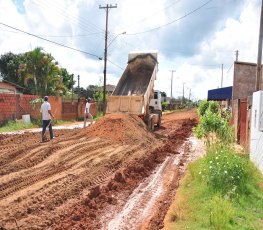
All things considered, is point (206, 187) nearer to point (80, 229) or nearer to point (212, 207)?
point (212, 207)

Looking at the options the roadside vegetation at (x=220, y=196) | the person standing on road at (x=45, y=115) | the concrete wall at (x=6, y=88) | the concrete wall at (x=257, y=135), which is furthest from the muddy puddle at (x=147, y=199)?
the concrete wall at (x=6, y=88)

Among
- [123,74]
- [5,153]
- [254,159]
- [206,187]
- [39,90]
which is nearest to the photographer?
[206,187]

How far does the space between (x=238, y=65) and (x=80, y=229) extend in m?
22.3

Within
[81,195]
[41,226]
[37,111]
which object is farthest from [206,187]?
[37,111]

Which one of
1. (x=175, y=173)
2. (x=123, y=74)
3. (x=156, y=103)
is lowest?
(x=175, y=173)

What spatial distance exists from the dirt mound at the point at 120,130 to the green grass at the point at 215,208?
7262mm

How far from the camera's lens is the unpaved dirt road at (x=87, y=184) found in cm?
629

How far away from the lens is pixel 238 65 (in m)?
25.7

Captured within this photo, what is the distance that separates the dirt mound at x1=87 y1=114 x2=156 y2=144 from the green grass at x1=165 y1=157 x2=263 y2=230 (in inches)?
286

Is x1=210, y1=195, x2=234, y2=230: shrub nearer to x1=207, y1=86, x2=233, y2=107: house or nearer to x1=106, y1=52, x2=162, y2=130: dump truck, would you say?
x1=106, y1=52, x2=162, y2=130: dump truck

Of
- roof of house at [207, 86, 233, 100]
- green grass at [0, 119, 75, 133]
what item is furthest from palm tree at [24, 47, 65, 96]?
roof of house at [207, 86, 233, 100]

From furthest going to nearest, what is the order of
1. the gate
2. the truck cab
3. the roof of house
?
the roof of house → the truck cab → the gate

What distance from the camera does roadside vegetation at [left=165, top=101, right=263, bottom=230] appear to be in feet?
19.5

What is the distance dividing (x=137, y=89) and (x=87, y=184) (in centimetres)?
1293
